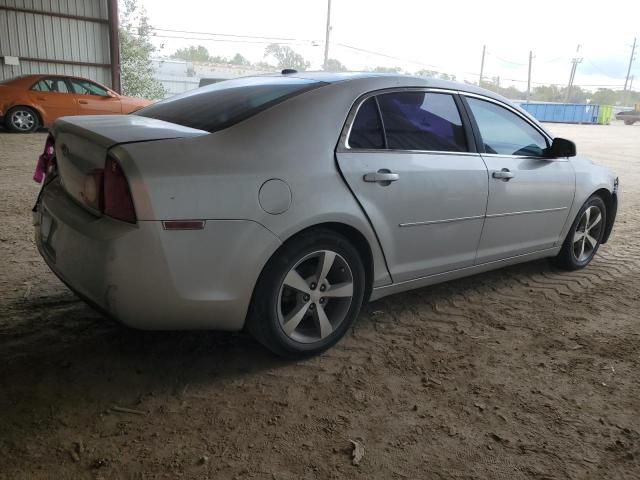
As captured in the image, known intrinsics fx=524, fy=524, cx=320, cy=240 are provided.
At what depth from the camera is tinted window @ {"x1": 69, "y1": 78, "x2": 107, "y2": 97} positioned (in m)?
12.8

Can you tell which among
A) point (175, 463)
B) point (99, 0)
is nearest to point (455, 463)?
point (175, 463)

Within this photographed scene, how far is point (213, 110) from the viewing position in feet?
9.12

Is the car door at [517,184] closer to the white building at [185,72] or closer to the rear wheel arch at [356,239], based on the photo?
the rear wheel arch at [356,239]

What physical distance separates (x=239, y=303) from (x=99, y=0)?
16.7m

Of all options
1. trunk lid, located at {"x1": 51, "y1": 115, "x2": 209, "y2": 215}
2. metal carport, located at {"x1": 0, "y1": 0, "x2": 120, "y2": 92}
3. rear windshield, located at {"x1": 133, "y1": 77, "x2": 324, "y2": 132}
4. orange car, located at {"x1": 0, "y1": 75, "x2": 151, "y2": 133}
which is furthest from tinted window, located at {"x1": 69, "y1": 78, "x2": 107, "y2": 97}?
trunk lid, located at {"x1": 51, "y1": 115, "x2": 209, "y2": 215}

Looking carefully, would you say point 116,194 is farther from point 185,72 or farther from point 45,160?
point 185,72

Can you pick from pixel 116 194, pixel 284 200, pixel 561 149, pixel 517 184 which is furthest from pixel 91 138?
pixel 561 149

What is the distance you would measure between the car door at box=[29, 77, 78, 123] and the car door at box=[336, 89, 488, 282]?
11748 mm

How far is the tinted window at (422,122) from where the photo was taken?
293 centimetres

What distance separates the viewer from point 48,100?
494 inches

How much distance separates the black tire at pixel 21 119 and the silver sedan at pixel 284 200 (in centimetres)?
1103

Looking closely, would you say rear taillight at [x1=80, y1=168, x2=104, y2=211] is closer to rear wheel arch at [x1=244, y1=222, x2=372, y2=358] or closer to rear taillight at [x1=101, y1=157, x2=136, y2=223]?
rear taillight at [x1=101, y1=157, x2=136, y2=223]

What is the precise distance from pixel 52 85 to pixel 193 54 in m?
25.0

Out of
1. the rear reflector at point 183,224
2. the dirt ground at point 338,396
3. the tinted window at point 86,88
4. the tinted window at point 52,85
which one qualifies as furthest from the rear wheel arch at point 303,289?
the tinted window at point 52,85
